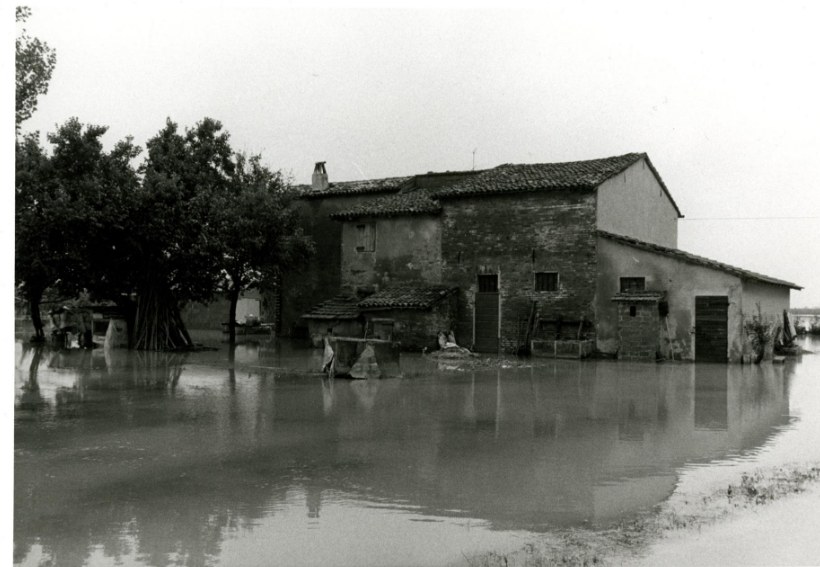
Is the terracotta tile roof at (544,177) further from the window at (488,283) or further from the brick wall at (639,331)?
the brick wall at (639,331)

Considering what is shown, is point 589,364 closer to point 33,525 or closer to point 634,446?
point 634,446

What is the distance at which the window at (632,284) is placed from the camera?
23.7m

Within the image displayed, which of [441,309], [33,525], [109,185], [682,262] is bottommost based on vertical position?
[33,525]

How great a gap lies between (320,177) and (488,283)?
39.3 feet

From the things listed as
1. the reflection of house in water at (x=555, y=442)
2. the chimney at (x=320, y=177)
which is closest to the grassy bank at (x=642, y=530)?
the reflection of house in water at (x=555, y=442)

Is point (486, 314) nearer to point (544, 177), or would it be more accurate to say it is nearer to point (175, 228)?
point (544, 177)

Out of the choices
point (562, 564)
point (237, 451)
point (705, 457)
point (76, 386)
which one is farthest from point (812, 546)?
point (76, 386)

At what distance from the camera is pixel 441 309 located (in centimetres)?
2652

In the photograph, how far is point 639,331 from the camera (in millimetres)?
22984

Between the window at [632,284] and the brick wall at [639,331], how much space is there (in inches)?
32.5

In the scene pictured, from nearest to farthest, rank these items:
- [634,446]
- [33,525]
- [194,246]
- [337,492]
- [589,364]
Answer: [33,525]
[337,492]
[634,446]
[589,364]
[194,246]

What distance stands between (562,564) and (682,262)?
65.0ft

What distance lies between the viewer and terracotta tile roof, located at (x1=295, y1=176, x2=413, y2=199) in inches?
1283

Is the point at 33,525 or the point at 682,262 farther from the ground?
the point at 682,262
